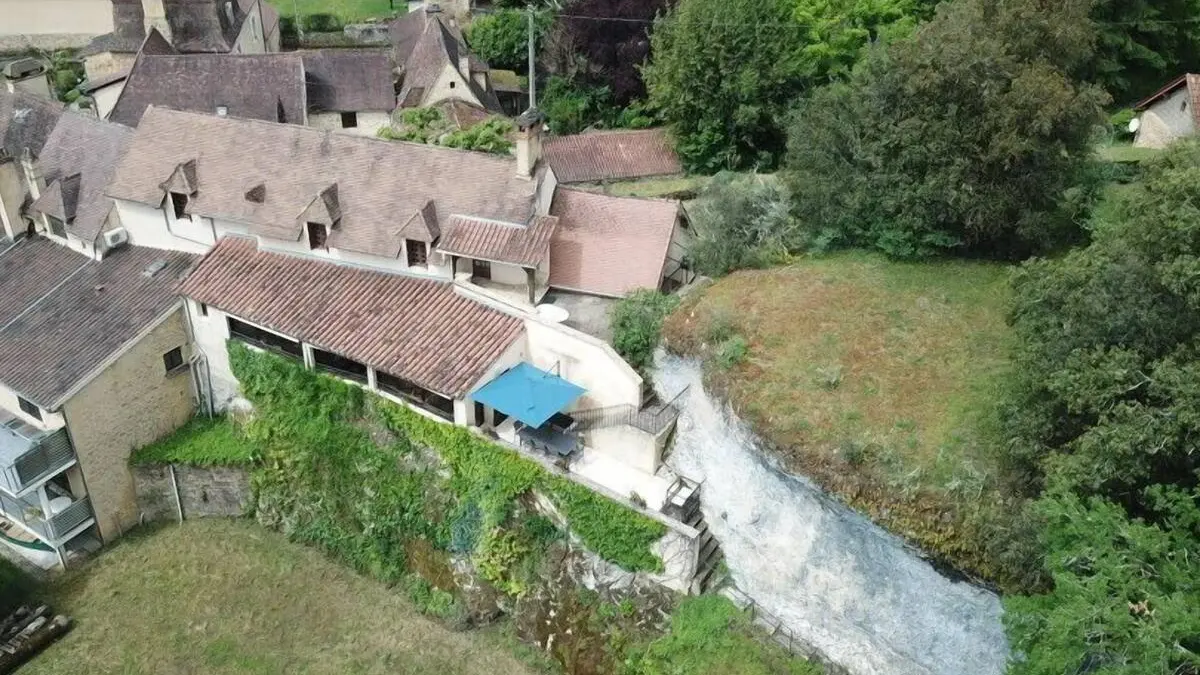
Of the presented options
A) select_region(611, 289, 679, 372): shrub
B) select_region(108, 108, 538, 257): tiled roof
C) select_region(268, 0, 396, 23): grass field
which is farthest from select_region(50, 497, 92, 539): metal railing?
select_region(268, 0, 396, 23): grass field

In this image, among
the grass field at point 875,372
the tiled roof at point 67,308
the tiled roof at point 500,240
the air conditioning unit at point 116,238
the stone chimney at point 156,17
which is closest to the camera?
the grass field at point 875,372

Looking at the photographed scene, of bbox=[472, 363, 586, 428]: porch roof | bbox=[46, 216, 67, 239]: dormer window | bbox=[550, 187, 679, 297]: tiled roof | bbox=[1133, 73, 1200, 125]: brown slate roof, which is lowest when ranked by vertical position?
bbox=[472, 363, 586, 428]: porch roof

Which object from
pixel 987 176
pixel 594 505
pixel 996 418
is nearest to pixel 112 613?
pixel 594 505

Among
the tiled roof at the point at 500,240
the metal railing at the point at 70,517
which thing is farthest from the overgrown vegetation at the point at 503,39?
the metal railing at the point at 70,517

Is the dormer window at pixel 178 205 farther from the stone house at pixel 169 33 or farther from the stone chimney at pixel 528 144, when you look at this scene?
the stone house at pixel 169 33

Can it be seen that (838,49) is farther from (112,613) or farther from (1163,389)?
(112,613)

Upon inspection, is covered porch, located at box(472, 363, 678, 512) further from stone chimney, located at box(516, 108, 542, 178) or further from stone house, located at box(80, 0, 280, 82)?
stone house, located at box(80, 0, 280, 82)

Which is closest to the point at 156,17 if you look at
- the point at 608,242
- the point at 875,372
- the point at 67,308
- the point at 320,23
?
the point at 320,23

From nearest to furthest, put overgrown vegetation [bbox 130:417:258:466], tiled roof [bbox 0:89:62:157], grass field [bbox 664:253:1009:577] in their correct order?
grass field [bbox 664:253:1009:577] < overgrown vegetation [bbox 130:417:258:466] < tiled roof [bbox 0:89:62:157]
